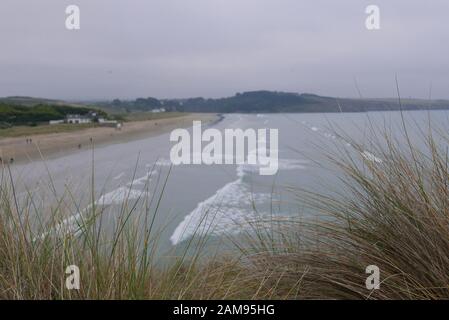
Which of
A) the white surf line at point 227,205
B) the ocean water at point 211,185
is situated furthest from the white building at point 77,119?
the white surf line at point 227,205

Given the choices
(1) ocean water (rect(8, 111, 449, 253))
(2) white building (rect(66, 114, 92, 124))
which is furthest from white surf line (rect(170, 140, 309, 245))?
(2) white building (rect(66, 114, 92, 124))

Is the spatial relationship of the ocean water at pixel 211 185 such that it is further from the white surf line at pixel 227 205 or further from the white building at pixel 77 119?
the white building at pixel 77 119

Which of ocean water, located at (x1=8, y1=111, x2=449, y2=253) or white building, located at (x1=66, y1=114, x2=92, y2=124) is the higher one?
white building, located at (x1=66, y1=114, x2=92, y2=124)

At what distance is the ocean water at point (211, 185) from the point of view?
8.07ft

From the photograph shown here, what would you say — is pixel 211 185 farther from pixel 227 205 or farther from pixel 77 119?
pixel 77 119

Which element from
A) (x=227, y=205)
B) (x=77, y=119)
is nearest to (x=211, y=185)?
(x=227, y=205)

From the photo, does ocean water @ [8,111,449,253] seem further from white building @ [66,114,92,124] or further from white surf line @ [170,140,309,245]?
white building @ [66,114,92,124]

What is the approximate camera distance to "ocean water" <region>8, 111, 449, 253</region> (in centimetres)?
246

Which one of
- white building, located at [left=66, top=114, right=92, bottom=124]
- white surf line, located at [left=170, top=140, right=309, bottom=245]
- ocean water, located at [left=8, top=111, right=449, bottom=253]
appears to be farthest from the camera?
white building, located at [left=66, top=114, right=92, bottom=124]

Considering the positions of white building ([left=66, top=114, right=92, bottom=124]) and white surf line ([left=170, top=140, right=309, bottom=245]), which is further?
white building ([left=66, top=114, right=92, bottom=124])

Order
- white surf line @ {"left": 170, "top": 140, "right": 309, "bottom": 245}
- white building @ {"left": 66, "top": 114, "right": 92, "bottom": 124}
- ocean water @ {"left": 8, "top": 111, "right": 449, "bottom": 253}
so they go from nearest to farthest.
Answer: ocean water @ {"left": 8, "top": 111, "right": 449, "bottom": 253} → white surf line @ {"left": 170, "top": 140, "right": 309, "bottom": 245} → white building @ {"left": 66, "top": 114, "right": 92, "bottom": 124}
